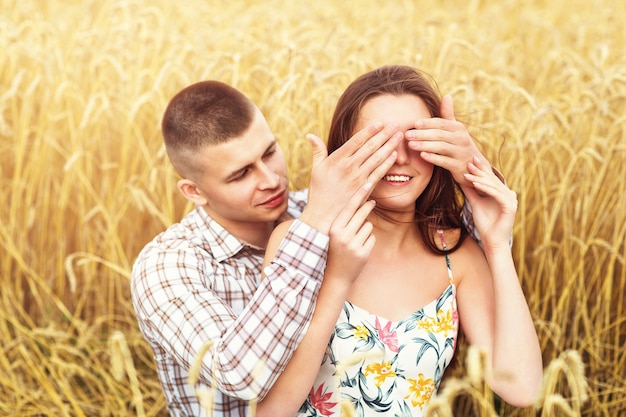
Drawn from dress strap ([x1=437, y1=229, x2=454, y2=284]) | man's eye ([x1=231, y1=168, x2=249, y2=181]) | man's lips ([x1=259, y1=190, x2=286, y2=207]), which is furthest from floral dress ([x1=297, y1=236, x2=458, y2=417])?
man's eye ([x1=231, y1=168, x2=249, y2=181])

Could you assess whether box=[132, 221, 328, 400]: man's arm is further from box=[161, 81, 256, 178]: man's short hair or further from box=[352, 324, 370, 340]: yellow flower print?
box=[161, 81, 256, 178]: man's short hair

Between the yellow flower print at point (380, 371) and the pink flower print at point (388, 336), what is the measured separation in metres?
0.05

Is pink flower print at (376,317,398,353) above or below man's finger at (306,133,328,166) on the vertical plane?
below

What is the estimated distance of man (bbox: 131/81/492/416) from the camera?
5.23ft

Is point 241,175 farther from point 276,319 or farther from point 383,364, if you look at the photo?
point 383,364

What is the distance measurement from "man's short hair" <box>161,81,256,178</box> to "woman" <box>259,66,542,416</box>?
0.30 metres

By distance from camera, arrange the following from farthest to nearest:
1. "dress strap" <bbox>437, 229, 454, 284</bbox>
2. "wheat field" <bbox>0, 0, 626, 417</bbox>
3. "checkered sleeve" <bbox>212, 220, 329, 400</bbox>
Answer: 1. "wheat field" <bbox>0, 0, 626, 417</bbox>
2. "dress strap" <bbox>437, 229, 454, 284</bbox>
3. "checkered sleeve" <bbox>212, 220, 329, 400</bbox>

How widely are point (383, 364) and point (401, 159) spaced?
0.52 meters

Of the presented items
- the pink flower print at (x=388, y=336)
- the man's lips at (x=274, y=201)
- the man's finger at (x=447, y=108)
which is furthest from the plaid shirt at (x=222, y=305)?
the man's finger at (x=447, y=108)

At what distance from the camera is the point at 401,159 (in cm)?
171

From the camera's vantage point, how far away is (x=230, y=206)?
197 centimetres

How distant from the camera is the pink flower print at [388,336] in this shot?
5.79ft

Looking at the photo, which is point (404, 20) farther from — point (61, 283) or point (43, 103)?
point (61, 283)

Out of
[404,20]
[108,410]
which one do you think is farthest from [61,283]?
[404,20]
